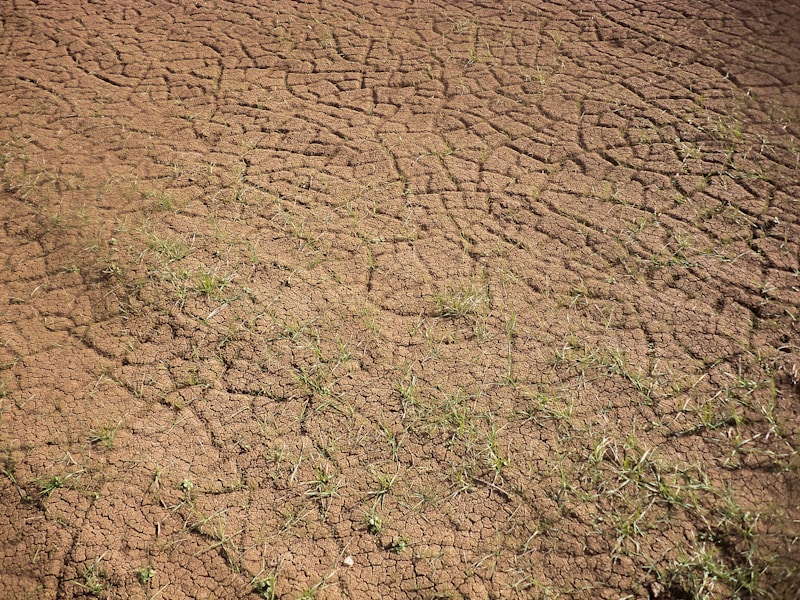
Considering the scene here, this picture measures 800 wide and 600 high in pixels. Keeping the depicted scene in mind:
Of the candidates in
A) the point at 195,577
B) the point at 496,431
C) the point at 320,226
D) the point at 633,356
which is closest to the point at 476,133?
the point at 320,226

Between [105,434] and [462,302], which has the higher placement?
[462,302]

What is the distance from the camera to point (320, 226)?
11.4 ft

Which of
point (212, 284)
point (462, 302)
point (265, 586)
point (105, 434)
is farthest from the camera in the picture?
point (212, 284)

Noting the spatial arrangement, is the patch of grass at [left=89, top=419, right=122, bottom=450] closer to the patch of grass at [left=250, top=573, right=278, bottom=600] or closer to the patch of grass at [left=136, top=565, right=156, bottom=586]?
the patch of grass at [left=136, top=565, right=156, bottom=586]

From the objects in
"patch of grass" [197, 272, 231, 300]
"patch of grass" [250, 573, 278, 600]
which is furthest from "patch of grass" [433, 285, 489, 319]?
"patch of grass" [250, 573, 278, 600]

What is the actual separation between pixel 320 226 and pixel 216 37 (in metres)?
2.27

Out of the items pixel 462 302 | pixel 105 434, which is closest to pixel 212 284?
pixel 105 434

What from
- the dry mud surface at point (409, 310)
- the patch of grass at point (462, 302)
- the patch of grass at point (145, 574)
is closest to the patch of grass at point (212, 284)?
the dry mud surface at point (409, 310)

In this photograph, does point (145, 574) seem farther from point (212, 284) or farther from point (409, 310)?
→ point (409, 310)

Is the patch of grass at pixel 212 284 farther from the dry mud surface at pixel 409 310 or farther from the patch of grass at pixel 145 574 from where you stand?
the patch of grass at pixel 145 574

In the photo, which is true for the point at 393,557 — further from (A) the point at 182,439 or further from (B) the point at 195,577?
(A) the point at 182,439

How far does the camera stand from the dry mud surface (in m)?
2.34

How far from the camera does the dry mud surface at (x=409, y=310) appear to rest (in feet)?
7.67

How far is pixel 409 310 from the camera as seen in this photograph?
10.2 ft
